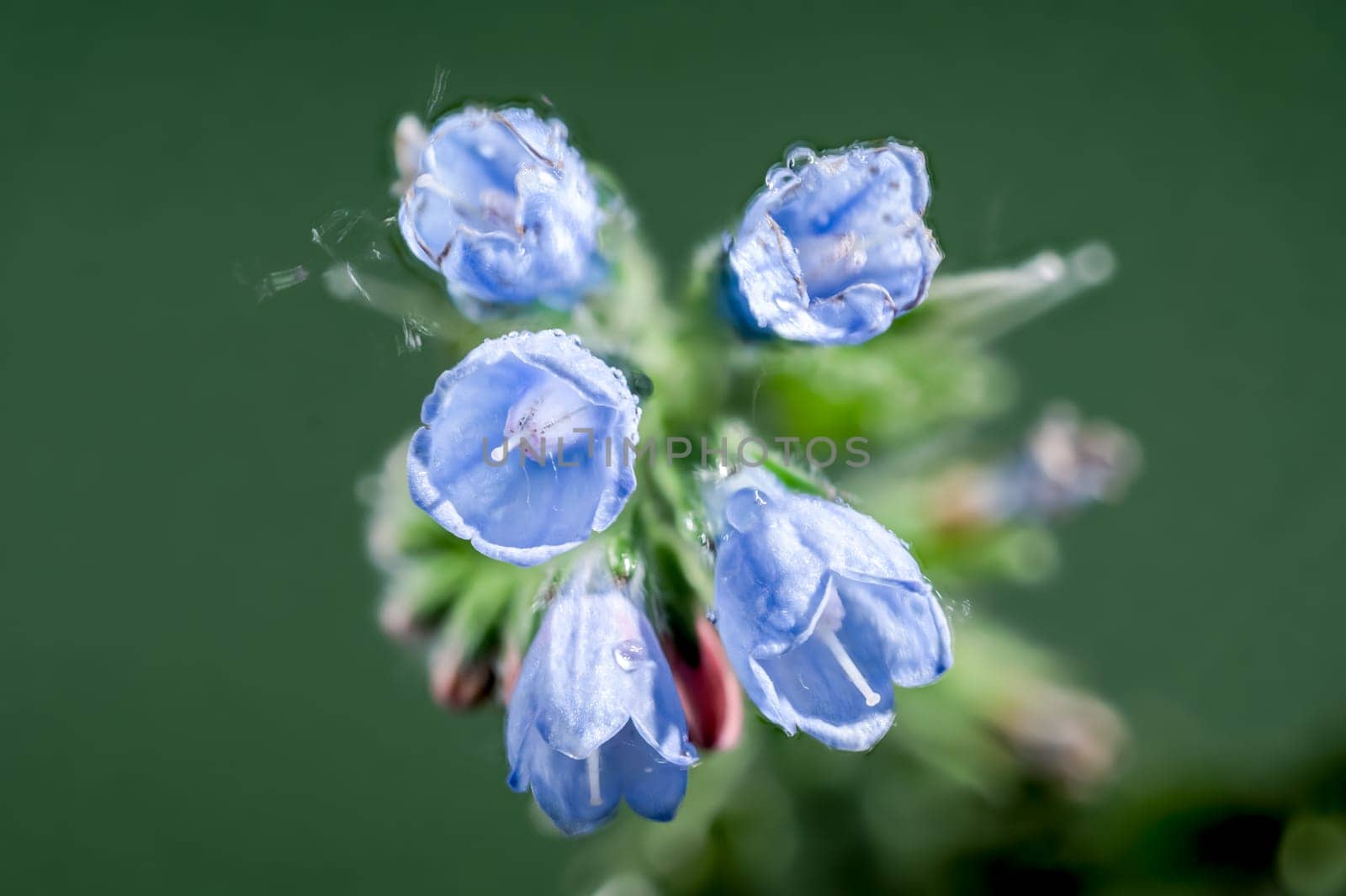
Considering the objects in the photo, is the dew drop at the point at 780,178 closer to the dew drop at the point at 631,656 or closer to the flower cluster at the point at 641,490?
the flower cluster at the point at 641,490

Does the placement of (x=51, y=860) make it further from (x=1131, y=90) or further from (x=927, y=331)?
(x=1131, y=90)

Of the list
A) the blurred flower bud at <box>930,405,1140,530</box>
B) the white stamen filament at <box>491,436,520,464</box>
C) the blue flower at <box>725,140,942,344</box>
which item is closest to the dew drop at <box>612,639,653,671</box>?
the white stamen filament at <box>491,436,520,464</box>

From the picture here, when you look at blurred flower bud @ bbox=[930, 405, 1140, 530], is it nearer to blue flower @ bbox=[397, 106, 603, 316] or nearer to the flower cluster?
the flower cluster

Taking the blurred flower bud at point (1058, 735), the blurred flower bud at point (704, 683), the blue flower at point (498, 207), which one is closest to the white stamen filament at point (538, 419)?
the blue flower at point (498, 207)

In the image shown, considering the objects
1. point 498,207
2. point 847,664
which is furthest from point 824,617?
point 498,207

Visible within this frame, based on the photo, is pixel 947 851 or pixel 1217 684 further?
pixel 1217 684

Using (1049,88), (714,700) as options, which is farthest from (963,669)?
(1049,88)

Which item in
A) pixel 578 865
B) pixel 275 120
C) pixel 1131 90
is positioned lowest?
pixel 578 865

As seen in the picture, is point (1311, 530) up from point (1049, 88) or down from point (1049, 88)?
down
